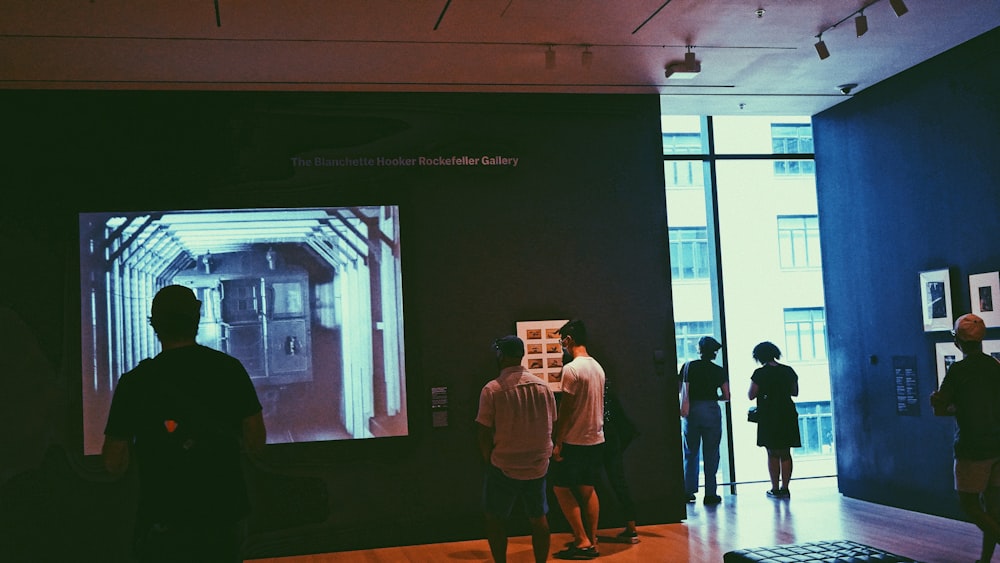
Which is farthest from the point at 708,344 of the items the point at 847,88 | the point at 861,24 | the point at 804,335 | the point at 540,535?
the point at 540,535

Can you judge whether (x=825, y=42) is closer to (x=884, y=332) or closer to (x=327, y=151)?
(x=884, y=332)

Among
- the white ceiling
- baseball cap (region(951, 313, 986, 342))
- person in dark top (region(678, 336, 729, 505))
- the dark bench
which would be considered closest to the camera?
the dark bench

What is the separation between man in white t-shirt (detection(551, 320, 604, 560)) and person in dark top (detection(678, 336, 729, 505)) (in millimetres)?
2321

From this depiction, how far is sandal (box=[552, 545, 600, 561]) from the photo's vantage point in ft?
21.8

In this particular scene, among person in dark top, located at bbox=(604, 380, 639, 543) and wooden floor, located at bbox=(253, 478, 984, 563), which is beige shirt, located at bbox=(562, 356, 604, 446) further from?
wooden floor, located at bbox=(253, 478, 984, 563)

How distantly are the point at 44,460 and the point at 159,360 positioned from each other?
447 cm

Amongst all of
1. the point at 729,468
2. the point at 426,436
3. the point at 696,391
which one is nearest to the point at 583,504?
the point at 426,436

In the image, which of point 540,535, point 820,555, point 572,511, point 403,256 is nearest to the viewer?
point 820,555

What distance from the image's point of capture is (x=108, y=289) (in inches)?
275

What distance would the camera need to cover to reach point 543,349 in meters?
7.79

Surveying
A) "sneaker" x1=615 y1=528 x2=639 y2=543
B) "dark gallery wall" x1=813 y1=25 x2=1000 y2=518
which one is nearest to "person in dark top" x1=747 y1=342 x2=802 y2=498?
"dark gallery wall" x1=813 y1=25 x2=1000 y2=518

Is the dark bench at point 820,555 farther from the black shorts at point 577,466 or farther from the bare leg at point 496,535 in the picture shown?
the black shorts at point 577,466

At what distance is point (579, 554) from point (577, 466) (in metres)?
0.66

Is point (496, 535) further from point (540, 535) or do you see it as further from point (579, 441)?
point (579, 441)
